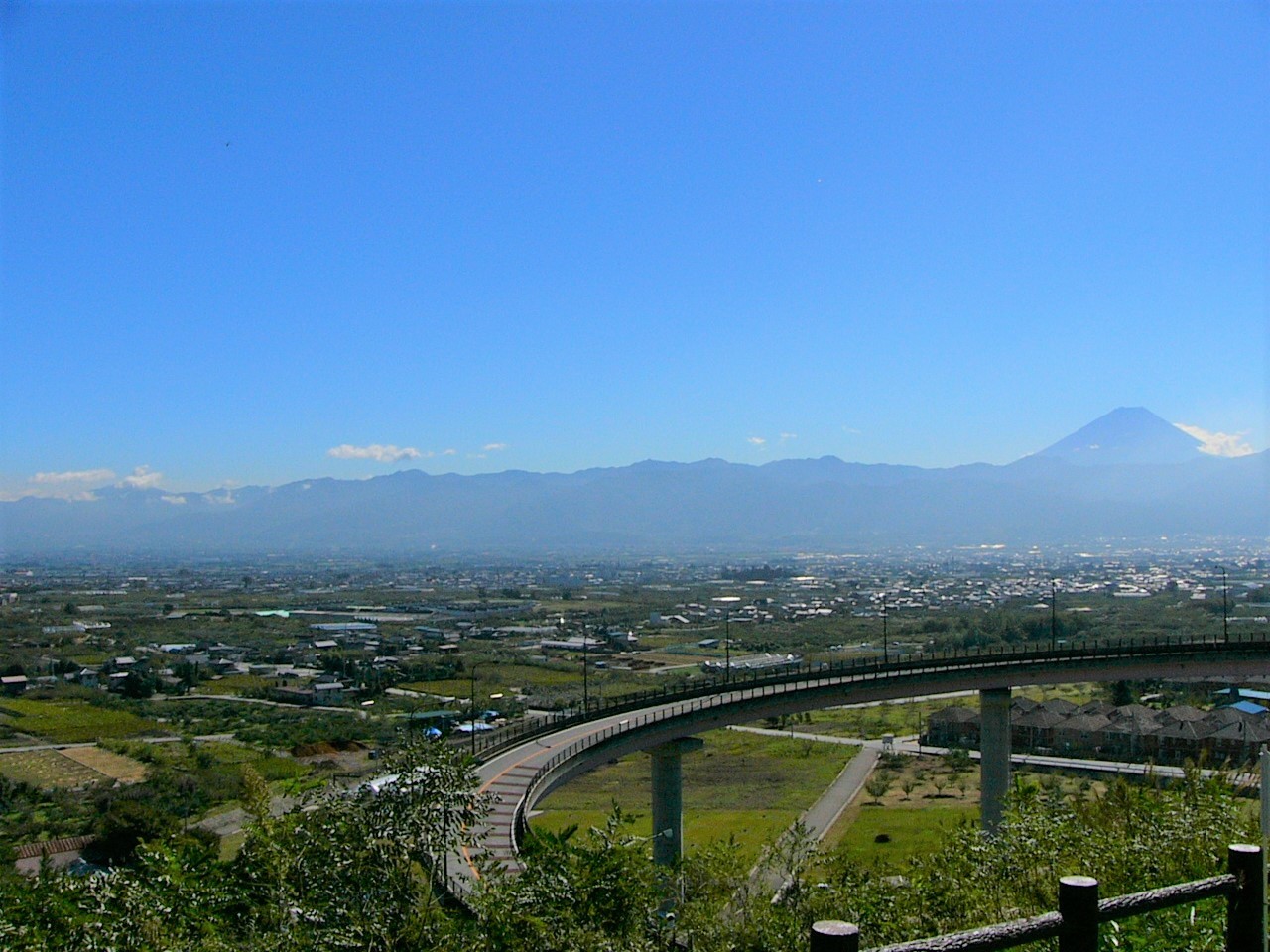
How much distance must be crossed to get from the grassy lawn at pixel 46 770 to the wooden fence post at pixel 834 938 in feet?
161

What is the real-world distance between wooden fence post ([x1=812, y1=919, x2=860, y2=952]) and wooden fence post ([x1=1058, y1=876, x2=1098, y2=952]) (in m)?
1.33

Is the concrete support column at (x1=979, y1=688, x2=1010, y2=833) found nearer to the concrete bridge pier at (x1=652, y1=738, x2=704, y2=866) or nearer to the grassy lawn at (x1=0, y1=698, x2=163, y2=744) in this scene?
the concrete bridge pier at (x1=652, y1=738, x2=704, y2=866)

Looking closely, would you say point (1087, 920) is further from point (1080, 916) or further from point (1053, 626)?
point (1053, 626)

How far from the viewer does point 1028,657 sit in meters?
47.9

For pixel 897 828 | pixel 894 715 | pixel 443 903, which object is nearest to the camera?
pixel 443 903

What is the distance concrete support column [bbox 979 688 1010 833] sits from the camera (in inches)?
1609

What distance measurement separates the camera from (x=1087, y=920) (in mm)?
4895

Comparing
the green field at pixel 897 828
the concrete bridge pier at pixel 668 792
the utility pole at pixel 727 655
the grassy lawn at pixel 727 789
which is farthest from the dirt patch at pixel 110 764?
the green field at pixel 897 828

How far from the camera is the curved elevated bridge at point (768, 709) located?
35438mm

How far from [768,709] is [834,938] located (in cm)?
3992

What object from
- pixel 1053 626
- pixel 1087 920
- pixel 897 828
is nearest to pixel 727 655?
pixel 1053 626

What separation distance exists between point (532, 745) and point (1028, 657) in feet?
78.7

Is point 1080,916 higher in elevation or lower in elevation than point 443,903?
higher

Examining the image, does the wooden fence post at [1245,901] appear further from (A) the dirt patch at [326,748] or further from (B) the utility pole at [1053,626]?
(A) the dirt patch at [326,748]
